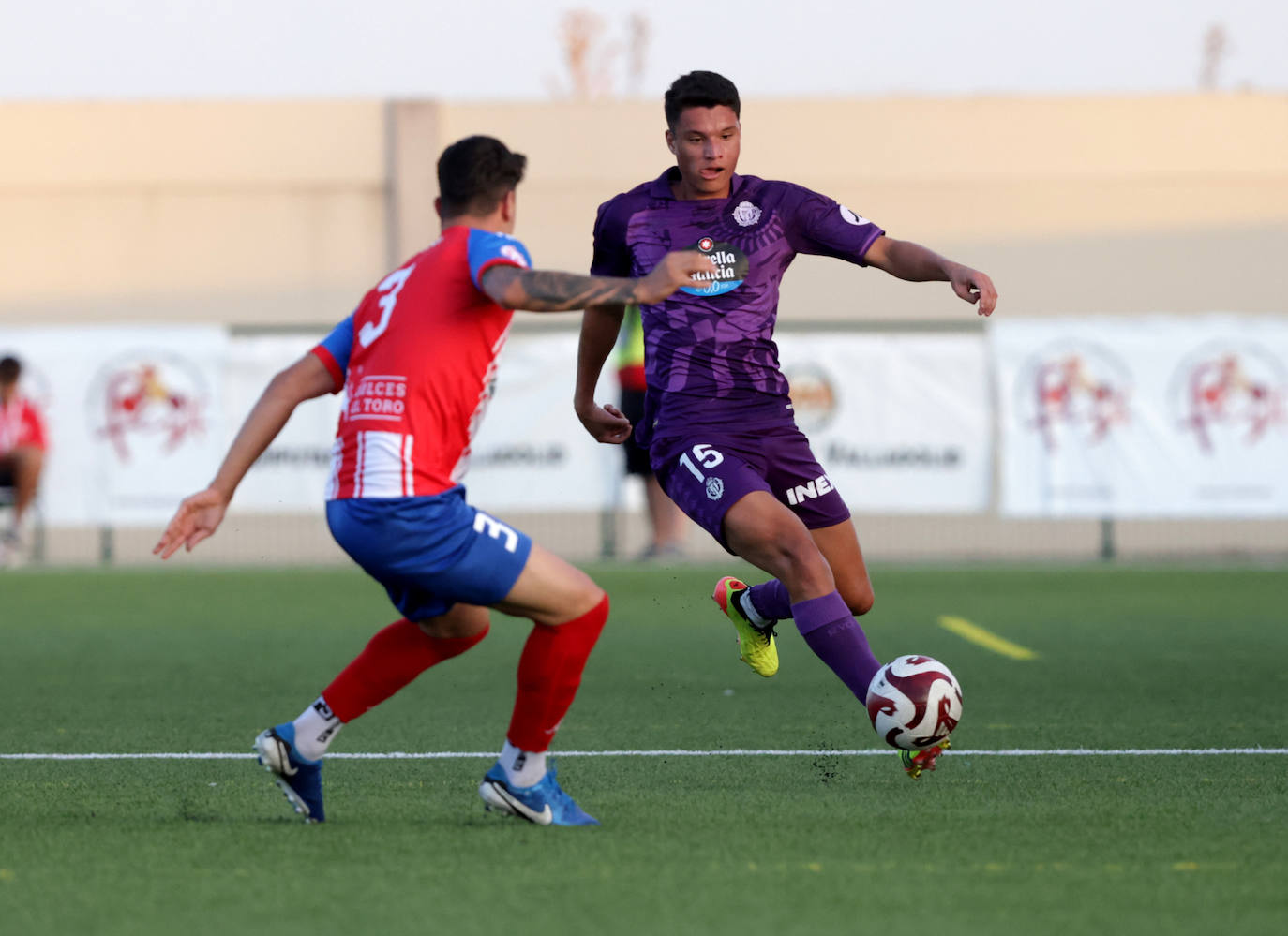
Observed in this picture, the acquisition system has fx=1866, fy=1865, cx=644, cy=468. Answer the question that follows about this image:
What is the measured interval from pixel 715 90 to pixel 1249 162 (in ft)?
62.7

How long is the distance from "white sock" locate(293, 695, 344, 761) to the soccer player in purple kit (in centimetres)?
146

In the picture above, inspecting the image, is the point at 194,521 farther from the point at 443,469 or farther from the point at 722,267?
the point at 722,267

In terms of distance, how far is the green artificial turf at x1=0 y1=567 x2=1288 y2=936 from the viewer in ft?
12.7

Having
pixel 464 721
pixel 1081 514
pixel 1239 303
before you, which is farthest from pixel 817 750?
pixel 1239 303

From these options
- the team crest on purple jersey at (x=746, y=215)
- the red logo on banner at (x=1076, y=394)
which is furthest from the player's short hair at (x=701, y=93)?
the red logo on banner at (x=1076, y=394)

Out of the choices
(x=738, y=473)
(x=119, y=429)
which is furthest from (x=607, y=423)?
(x=119, y=429)

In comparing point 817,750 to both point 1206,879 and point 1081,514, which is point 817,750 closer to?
point 1206,879

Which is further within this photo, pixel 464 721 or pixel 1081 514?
pixel 1081 514

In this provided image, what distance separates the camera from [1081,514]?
1669 cm

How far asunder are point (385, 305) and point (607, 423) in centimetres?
156

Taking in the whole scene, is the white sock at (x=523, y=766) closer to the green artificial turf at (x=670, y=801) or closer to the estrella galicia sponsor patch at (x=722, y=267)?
the green artificial turf at (x=670, y=801)

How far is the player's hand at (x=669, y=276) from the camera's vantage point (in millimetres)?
4535

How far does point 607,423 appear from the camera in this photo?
618 cm

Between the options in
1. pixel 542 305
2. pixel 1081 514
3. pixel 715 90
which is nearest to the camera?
pixel 542 305
